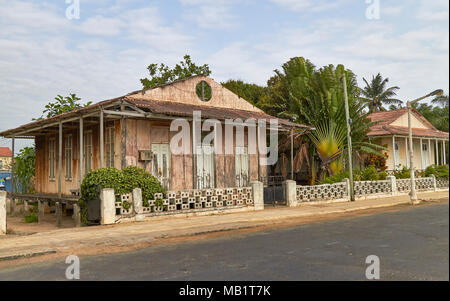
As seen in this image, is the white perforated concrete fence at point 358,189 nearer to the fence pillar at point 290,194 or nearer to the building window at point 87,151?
the fence pillar at point 290,194

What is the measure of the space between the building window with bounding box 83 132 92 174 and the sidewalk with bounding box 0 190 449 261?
5.99 meters

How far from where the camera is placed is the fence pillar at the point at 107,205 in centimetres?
1183

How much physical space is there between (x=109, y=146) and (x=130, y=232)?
20.9ft

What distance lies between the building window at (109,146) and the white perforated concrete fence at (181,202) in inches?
148

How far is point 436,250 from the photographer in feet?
24.0

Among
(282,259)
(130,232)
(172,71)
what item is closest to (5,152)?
(172,71)

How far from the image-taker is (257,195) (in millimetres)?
16031

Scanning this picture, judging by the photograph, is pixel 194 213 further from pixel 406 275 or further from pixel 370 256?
pixel 406 275

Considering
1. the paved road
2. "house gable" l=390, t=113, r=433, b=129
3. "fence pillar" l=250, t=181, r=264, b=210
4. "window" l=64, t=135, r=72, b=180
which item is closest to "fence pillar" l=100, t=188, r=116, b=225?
the paved road

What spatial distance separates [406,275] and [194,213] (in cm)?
915

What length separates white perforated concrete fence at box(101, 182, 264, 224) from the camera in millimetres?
12312

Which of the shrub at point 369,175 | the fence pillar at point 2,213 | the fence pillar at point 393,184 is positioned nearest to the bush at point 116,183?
the fence pillar at point 2,213

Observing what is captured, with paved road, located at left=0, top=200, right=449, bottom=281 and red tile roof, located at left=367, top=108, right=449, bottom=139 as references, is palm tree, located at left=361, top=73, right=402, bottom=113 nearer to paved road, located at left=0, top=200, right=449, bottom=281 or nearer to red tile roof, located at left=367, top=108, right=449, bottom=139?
red tile roof, located at left=367, top=108, right=449, bottom=139
